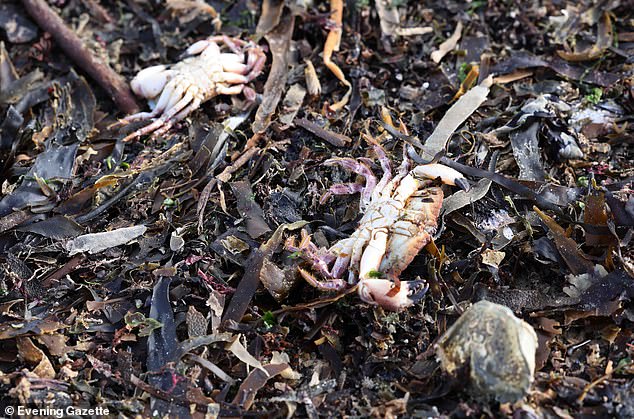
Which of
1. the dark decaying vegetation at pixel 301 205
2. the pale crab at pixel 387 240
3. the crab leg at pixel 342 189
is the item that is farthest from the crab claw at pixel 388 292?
the crab leg at pixel 342 189

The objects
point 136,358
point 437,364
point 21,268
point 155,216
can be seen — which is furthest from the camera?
point 155,216

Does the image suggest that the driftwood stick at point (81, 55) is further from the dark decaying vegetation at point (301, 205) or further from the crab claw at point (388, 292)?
the crab claw at point (388, 292)

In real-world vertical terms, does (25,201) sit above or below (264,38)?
below

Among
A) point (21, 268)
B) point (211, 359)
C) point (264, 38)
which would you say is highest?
point (264, 38)

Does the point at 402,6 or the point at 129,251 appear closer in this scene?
the point at 129,251

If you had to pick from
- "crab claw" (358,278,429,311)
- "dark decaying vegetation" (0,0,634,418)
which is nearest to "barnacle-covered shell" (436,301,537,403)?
"dark decaying vegetation" (0,0,634,418)

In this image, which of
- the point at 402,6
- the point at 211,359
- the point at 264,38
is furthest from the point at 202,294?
the point at 402,6

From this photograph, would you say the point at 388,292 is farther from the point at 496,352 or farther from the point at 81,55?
the point at 81,55

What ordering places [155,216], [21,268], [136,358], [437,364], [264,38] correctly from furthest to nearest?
1. [264,38]
2. [155,216]
3. [21,268]
4. [136,358]
5. [437,364]

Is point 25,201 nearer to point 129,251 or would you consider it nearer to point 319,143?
point 129,251
